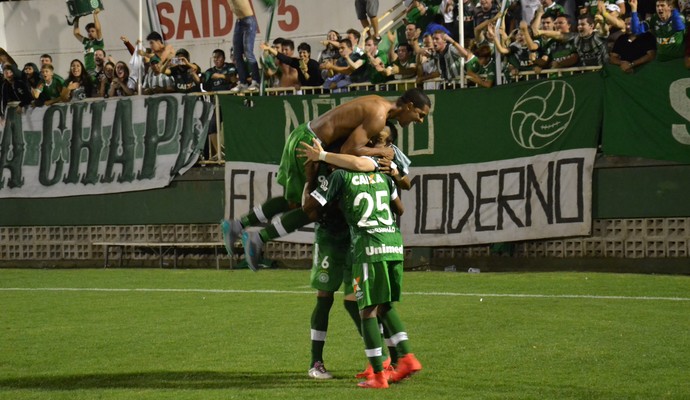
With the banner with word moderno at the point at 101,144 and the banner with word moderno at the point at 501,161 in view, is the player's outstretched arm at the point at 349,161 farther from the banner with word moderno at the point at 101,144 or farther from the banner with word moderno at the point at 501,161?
the banner with word moderno at the point at 101,144

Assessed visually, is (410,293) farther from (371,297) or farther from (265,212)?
(371,297)

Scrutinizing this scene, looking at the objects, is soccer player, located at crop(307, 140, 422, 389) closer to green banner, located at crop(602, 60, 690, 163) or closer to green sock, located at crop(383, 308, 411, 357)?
green sock, located at crop(383, 308, 411, 357)

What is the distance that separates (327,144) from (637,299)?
6.00 meters

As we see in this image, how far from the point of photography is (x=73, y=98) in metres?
24.4

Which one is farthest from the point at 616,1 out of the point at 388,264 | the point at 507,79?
the point at 388,264

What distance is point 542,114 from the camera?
18.8m

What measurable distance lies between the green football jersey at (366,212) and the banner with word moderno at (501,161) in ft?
32.3

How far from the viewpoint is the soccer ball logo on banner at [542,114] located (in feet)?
61.0

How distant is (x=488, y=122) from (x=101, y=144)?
830 centimetres

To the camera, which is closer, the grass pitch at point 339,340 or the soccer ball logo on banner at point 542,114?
the grass pitch at point 339,340

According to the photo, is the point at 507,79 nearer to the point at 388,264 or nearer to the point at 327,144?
the point at 327,144

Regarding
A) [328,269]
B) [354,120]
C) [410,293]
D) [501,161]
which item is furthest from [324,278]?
[501,161]

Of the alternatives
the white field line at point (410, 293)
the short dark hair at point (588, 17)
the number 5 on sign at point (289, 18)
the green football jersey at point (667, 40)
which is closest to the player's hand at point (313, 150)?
the white field line at point (410, 293)

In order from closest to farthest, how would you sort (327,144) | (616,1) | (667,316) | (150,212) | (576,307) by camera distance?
(327,144)
(667,316)
(576,307)
(616,1)
(150,212)
